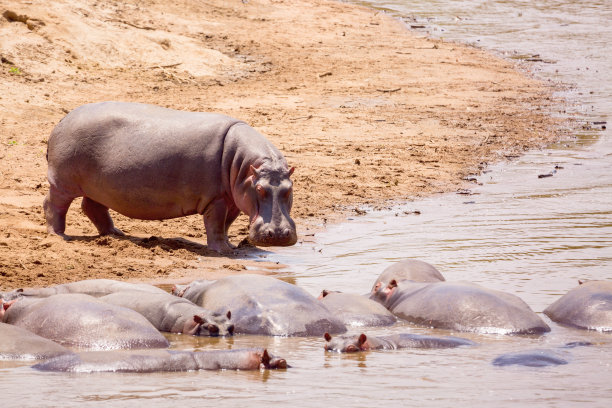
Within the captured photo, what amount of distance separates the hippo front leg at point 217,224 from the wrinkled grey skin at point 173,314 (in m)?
2.58

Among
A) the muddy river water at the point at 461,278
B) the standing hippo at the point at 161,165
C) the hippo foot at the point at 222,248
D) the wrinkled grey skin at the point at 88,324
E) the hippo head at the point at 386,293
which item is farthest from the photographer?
the hippo foot at the point at 222,248

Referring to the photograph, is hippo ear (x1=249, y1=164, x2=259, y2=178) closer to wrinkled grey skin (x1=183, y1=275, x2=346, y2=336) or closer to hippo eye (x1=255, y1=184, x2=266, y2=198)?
hippo eye (x1=255, y1=184, x2=266, y2=198)

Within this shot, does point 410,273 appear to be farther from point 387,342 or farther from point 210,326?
point 210,326

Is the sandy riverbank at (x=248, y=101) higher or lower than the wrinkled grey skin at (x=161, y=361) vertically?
higher

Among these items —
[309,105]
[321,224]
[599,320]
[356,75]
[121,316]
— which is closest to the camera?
[121,316]

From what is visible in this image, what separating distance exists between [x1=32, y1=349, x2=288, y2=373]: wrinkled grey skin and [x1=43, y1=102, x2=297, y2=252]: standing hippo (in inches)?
148

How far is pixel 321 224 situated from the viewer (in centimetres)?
1161

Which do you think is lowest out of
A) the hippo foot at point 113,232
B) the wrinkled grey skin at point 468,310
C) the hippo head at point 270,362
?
the hippo foot at point 113,232

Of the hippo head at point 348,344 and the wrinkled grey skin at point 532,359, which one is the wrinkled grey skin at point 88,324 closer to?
the hippo head at point 348,344

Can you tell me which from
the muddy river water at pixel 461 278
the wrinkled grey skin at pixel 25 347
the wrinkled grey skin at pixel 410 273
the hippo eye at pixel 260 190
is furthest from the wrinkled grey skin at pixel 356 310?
the wrinkled grey skin at pixel 25 347

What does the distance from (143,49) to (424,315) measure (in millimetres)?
11482

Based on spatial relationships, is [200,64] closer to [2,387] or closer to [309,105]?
[309,105]

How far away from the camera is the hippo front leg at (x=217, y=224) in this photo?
10.3 metres

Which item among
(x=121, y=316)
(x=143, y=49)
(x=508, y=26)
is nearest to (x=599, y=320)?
(x=121, y=316)
